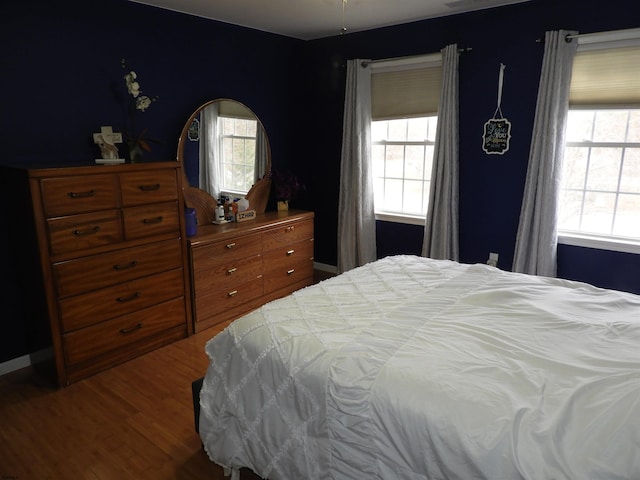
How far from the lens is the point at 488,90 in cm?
361

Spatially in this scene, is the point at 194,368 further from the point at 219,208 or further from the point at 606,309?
the point at 606,309

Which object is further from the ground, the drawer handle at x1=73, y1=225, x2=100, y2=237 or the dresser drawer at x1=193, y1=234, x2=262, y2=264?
the drawer handle at x1=73, y1=225, x2=100, y2=237

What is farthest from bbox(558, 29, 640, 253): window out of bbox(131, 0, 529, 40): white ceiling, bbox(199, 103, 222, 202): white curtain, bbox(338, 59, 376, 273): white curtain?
bbox(199, 103, 222, 202): white curtain

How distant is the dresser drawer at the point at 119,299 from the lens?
268 centimetres

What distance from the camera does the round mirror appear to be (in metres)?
3.71

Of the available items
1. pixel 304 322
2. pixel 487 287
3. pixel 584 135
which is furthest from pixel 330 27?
pixel 304 322

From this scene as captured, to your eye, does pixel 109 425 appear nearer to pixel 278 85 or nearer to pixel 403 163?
pixel 403 163

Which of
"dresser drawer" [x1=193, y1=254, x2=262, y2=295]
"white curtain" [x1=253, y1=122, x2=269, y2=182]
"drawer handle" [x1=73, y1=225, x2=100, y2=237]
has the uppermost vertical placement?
"white curtain" [x1=253, y1=122, x2=269, y2=182]

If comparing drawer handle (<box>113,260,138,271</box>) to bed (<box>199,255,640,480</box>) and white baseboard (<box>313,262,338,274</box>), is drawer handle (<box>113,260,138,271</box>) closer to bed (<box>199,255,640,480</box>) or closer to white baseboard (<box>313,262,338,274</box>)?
bed (<box>199,255,640,480</box>)

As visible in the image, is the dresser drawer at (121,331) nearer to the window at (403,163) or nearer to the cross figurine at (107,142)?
the cross figurine at (107,142)

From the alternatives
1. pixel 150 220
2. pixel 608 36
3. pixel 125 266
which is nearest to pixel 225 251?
pixel 150 220

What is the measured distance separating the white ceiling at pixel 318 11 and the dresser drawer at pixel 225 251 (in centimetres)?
182

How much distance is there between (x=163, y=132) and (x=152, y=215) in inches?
35.5

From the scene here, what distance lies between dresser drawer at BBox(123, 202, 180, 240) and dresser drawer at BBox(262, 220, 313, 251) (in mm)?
944
